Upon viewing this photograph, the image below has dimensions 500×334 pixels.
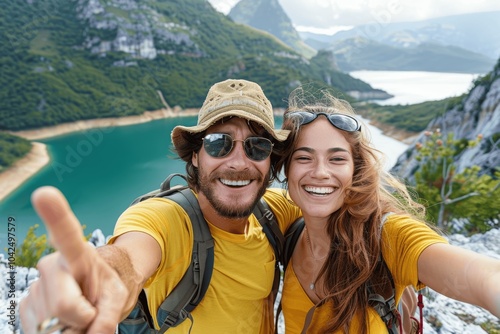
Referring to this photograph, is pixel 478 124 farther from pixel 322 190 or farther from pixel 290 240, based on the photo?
pixel 322 190

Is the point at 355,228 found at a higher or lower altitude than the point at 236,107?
lower

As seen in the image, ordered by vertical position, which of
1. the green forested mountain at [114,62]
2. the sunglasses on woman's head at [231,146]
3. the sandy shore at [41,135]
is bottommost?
the sandy shore at [41,135]

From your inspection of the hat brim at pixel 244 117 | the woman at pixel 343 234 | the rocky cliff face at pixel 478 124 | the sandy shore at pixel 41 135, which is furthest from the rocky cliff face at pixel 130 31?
the woman at pixel 343 234

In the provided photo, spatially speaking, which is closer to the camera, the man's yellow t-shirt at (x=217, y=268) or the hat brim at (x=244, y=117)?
the man's yellow t-shirt at (x=217, y=268)

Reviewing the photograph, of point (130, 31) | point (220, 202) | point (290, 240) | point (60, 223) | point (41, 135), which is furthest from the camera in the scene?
point (130, 31)

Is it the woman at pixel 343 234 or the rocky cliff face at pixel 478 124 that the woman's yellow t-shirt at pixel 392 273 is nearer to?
the woman at pixel 343 234

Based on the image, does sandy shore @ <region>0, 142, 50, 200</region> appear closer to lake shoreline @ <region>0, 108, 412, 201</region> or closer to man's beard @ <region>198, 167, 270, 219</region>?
lake shoreline @ <region>0, 108, 412, 201</region>

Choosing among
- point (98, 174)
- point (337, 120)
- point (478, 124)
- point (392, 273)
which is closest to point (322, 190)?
point (337, 120)
